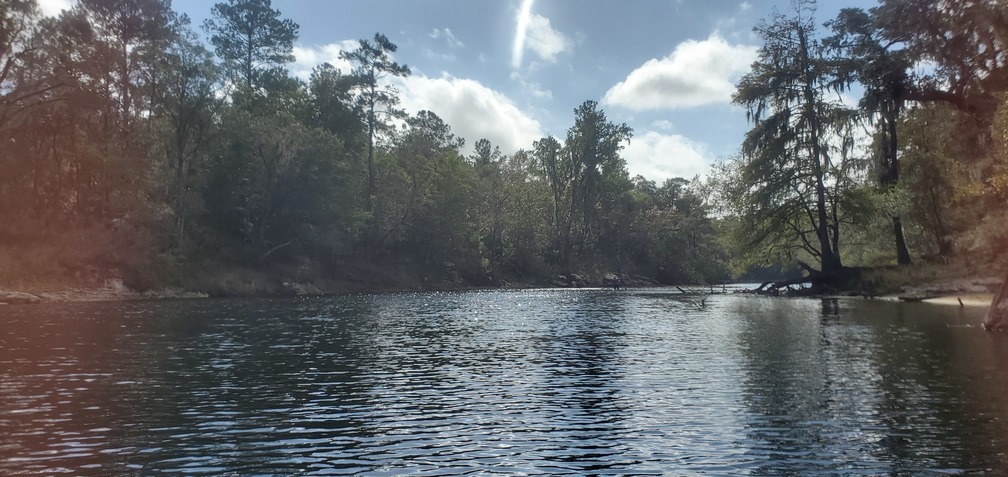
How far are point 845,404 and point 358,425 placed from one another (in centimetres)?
1151

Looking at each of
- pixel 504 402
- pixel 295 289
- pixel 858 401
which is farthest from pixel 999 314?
pixel 295 289

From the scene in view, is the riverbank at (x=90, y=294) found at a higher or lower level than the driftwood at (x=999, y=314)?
higher

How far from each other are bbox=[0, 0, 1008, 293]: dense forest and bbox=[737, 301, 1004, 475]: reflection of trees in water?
10.5 meters

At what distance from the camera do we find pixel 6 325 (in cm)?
3300

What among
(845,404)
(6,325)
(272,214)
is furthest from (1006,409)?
(272,214)

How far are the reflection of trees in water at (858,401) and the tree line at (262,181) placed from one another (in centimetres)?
5375

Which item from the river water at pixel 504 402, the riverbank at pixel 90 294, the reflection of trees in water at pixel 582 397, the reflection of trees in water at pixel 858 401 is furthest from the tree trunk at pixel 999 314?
the riverbank at pixel 90 294

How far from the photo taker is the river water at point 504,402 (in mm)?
11133

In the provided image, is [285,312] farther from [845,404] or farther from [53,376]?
[845,404]

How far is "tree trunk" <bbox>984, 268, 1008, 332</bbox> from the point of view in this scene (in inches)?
1144

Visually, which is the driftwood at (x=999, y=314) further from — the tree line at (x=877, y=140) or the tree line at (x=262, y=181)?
the tree line at (x=262, y=181)

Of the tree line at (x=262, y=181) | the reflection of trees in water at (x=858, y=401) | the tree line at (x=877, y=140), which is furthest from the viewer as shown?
the tree line at (x=262, y=181)

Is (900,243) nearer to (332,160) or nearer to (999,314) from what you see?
(999,314)

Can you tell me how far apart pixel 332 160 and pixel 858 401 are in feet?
251
